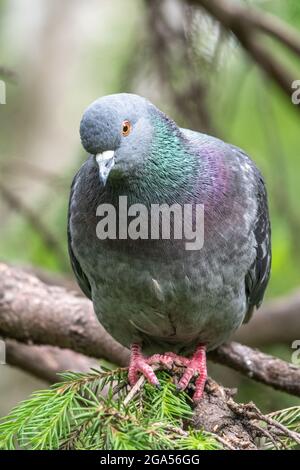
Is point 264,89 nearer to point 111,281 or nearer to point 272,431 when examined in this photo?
point 111,281

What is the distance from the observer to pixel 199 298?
4590 millimetres

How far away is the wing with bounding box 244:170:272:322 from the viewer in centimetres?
496

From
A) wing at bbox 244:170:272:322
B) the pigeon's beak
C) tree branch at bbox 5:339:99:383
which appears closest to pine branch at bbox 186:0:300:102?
wing at bbox 244:170:272:322

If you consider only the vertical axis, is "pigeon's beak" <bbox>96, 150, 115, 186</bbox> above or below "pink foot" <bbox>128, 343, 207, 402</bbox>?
above

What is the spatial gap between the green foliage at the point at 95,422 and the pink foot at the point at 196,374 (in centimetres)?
29

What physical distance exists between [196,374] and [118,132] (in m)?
1.35

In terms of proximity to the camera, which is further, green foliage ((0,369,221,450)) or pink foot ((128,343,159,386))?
pink foot ((128,343,159,386))

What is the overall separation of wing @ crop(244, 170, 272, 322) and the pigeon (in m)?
0.06

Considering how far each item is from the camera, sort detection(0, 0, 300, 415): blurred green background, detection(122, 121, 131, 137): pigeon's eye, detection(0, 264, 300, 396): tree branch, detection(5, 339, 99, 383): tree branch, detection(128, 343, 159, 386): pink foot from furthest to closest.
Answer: detection(0, 0, 300, 415): blurred green background < detection(5, 339, 99, 383): tree branch < detection(0, 264, 300, 396): tree branch < detection(122, 121, 131, 137): pigeon's eye < detection(128, 343, 159, 386): pink foot

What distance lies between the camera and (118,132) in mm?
4184

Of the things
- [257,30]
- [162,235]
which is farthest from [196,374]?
[257,30]

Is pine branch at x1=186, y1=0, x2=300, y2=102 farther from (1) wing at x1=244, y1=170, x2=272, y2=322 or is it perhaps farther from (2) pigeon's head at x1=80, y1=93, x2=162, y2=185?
(2) pigeon's head at x1=80, y1=93, x2=162, y2=185

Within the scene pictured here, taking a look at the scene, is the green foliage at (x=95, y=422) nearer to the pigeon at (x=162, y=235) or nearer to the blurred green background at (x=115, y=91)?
the pigeon at (x=162, y=235)

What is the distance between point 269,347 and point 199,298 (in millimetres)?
2556
